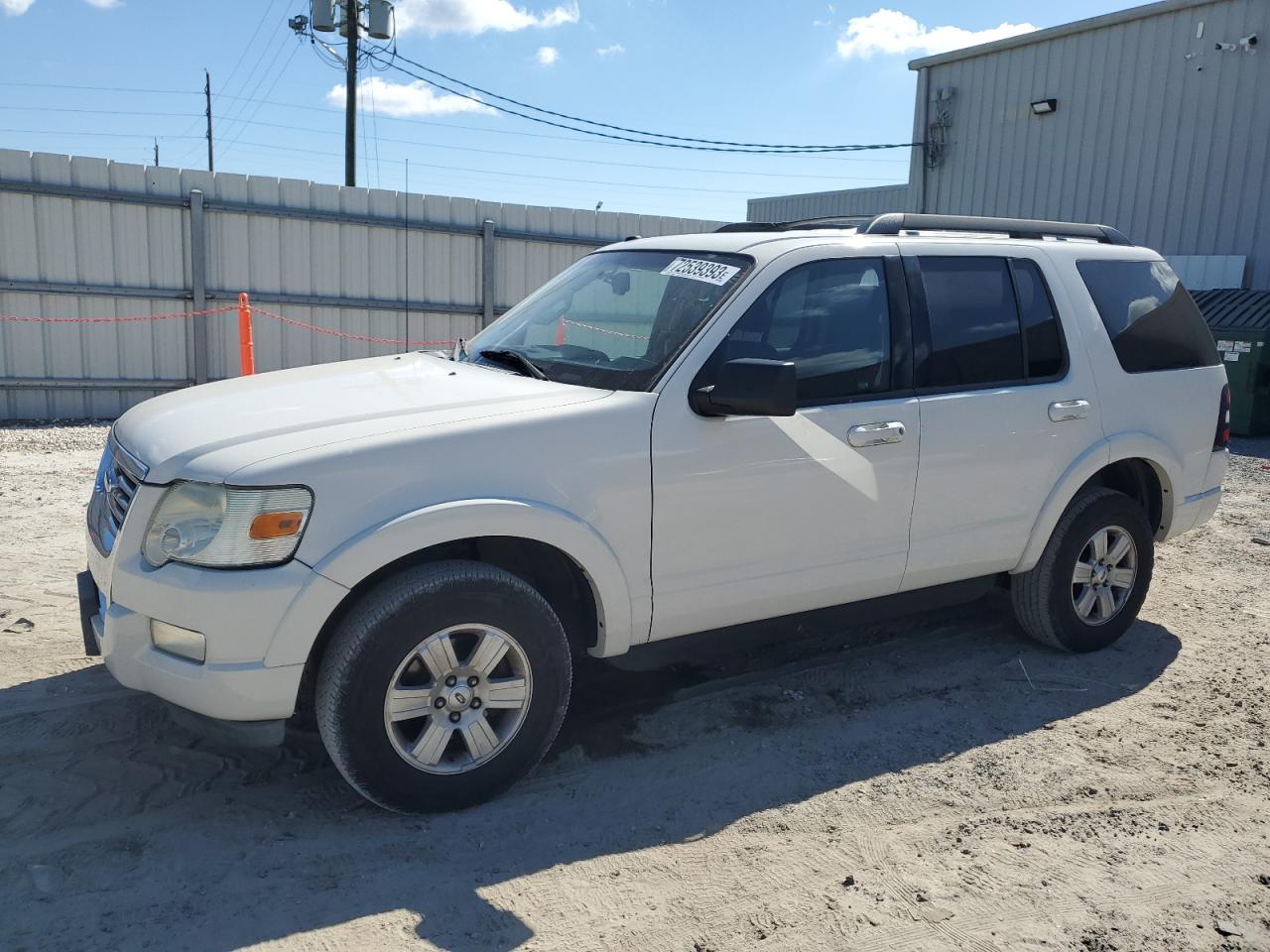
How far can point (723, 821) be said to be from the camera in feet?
11.5

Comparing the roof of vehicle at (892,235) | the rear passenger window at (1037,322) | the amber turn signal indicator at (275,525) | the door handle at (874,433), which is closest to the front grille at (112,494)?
the amber turn signal indicator at (275,525)

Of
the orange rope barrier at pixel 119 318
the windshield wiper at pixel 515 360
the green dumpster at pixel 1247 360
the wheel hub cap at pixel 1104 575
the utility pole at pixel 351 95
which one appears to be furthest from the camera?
the utility pole at pixel 351 95

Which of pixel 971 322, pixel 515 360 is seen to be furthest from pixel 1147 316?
pixel 515 360

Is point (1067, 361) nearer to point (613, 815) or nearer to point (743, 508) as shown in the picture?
point (743, 508)

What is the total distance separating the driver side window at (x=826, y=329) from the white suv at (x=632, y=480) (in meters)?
0.01

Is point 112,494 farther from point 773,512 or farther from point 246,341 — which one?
point 246,341

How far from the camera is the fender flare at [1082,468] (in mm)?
4699

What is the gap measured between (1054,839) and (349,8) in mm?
22898

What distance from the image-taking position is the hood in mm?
3191

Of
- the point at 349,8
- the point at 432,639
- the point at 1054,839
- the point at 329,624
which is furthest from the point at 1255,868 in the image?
the point at 349,8

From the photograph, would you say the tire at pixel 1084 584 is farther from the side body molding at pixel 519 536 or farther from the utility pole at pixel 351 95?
the utility pole at pixel 351 95

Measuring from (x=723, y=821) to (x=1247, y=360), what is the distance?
1167cm

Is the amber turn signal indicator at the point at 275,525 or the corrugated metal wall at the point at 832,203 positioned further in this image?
the corrugated metal wall at the point at 832,203

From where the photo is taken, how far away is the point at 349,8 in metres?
22.1
